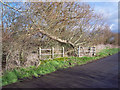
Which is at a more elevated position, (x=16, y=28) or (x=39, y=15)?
(x=39, y=15)

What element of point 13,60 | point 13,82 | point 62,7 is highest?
point 62,7

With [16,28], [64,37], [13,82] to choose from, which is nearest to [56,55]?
[64,37]

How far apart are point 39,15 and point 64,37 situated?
544 cm

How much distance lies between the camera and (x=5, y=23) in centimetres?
942

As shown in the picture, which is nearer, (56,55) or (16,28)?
(16,28)

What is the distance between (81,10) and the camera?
50.1ft

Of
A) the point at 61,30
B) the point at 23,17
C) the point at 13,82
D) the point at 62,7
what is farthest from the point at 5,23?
the point at 61,30

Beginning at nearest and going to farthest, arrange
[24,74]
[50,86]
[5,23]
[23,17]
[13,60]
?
[50,86]
[24,74]
[13,60]
[5,23]
[23,17]

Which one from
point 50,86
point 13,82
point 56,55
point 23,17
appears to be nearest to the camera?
point 50,86

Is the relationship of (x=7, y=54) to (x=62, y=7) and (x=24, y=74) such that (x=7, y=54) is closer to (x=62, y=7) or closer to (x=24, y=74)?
(x=24, y=74)

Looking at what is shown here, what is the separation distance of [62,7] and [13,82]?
900cm

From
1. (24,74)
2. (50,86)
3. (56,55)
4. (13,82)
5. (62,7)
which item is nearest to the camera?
(50,86)

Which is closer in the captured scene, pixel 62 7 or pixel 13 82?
pixel 13 82

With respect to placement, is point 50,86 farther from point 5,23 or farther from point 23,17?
point 23,17
